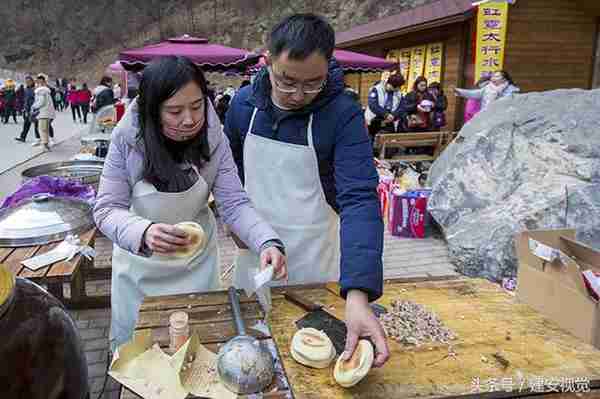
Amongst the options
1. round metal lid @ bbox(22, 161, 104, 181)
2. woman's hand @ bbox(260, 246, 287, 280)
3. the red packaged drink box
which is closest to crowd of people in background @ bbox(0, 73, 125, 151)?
round metal lid @ bbox(22, 161, 104, 181)

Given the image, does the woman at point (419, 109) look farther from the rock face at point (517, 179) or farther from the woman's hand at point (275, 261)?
the woman's hand at point (275, 261)

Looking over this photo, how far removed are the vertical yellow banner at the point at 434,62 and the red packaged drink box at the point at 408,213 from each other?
19.1ft

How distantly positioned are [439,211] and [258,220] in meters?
3.77

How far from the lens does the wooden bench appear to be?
7891 millimetres

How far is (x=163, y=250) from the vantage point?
1.54 m

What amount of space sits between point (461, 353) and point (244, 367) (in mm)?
625

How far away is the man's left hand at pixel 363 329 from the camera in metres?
1.22

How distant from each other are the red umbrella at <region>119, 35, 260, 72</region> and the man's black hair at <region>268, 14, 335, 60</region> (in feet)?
20.5

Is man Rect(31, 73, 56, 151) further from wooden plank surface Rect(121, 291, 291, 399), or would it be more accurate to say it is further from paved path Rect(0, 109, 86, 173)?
wooden plank surface Rect(121, 291, 291, 399)

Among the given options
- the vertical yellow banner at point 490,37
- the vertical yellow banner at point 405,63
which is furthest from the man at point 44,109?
the vertical yellow banner at point 490,37

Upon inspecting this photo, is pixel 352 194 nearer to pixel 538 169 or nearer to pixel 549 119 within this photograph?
pixel 538 169

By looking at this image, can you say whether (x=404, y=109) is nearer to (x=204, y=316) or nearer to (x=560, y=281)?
(x=560, y=281)

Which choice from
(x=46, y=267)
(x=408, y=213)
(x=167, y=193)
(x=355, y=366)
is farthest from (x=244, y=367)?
(x=408, y=213)

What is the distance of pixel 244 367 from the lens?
1.23 m
